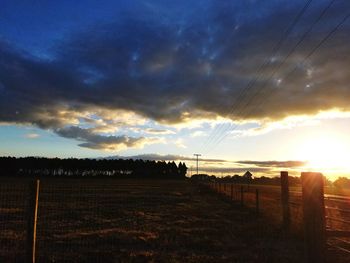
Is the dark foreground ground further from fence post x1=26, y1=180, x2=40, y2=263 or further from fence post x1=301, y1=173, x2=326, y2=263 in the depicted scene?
fence post x1=301, y1=173, x2=326, y2=263

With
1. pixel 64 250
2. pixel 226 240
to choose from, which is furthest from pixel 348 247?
pixel 64 250

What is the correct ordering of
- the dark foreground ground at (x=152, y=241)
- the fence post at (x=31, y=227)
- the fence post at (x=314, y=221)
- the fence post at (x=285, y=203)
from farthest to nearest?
the fence post at (x=285, y=203) → the dark foreground ground at (x=152, y=241) → the fence post at (x=31, y=227) → the fence post at (x=314, y=221)

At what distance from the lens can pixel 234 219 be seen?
18094 millimetres

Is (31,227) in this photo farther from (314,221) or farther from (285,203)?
(285,203)

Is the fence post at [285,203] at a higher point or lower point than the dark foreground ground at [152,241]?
higher

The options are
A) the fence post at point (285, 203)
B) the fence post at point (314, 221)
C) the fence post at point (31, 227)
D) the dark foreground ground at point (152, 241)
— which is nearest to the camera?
the fence post at point (314, 221)

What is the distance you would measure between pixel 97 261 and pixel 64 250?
1744mm

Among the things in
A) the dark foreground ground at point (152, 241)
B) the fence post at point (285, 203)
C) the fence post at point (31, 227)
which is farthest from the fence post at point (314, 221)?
the fence post at point (285, 203)

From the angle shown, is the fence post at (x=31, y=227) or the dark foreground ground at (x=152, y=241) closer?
the fence post at (x=31, y=227)

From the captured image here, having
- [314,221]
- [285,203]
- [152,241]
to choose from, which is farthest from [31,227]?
[285,203]

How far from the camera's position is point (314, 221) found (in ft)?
16.5

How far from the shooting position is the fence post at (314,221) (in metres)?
5.01

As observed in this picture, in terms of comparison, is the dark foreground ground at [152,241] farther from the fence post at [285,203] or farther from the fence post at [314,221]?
the fence post at [314,221]

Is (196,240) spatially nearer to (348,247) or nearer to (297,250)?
(297,250)
